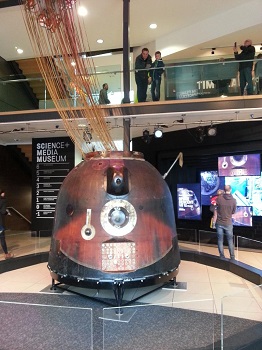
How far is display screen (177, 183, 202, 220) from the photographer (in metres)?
11.3

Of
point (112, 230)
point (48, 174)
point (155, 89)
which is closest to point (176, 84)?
point (155, 89)

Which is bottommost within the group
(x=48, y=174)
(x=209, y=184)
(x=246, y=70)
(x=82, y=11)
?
(x=209, y=184)

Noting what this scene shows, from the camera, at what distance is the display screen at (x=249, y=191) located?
31.6 feet

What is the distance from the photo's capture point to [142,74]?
29.3 feet

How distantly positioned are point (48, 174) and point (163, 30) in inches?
264

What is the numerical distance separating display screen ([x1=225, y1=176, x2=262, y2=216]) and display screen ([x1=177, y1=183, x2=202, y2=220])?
1.45m

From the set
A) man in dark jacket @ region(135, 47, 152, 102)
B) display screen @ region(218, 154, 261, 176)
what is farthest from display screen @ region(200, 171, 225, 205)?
man in dark jacket @ region(135, 47, 152, 102)

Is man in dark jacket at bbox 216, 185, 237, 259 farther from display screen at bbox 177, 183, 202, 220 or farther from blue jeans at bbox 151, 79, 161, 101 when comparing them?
display screen at bbox 177, 183, 202, 220

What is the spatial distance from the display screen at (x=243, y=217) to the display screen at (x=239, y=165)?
3.52ft

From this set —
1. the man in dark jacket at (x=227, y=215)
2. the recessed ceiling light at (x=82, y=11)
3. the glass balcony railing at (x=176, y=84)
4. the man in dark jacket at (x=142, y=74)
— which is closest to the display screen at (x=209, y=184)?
the glass balcony railing at (x=176, y=84)

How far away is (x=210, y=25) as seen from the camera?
36.1ft

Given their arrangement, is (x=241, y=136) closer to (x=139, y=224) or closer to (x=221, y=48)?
(x=221, y=48)

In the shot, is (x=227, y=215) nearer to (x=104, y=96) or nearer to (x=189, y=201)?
(x=104, y=96)

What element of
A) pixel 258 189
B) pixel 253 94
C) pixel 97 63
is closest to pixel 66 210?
pixel 253 94
